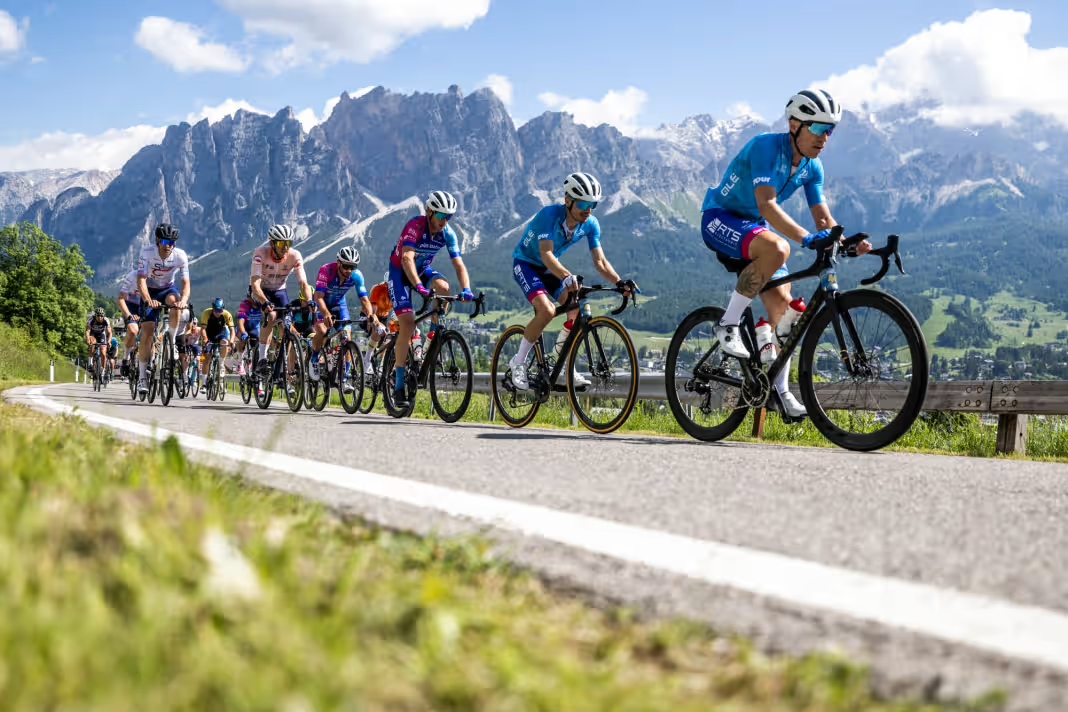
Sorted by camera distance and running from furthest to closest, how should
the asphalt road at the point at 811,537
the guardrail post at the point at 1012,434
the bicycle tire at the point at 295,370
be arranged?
1. the bicycle tire at the point at 295,370
2. the guardrail post at the point at 1012,434
3. the asphalt road at the point at 811,537

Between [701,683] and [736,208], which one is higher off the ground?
[736,208]

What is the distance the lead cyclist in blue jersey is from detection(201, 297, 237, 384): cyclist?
11551 millimetres

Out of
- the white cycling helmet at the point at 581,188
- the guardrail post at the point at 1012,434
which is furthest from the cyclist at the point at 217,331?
the guardrail post at the point at 1012,434

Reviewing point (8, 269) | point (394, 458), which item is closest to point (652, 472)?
point (394, 458)

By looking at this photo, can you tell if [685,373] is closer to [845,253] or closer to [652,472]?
[845,253]

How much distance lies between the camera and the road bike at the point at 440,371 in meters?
9.78

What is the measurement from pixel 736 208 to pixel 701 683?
5627 mm

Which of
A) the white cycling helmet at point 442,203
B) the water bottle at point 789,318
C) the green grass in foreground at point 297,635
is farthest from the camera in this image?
the white cycling helmet at point 442,203

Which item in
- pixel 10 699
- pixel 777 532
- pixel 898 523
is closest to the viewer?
pixel 10 699

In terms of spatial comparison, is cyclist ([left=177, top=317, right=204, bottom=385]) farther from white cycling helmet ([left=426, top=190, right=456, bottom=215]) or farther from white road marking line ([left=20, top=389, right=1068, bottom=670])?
white road marking line ([left=20, top=389, right=1068, bottom=670])

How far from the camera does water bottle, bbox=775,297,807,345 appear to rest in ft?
21.1

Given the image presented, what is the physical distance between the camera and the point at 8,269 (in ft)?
236

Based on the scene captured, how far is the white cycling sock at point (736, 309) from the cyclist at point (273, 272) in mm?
7195

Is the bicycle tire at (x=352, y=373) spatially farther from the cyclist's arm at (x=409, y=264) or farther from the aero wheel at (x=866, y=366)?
the aero wheel at (x=866, y=366)
